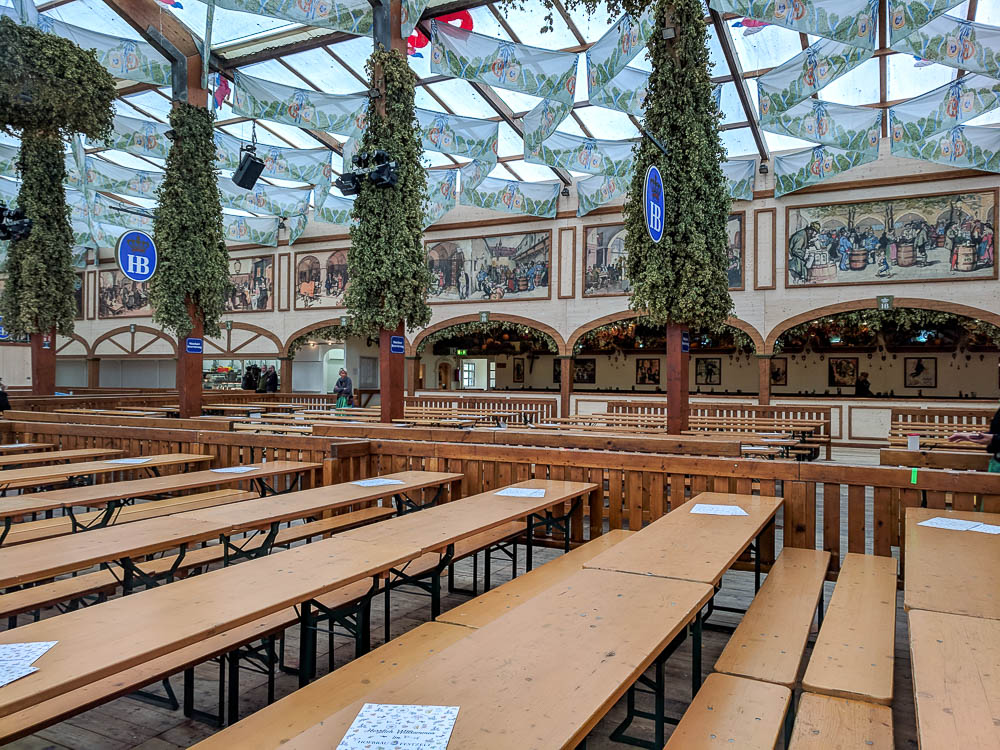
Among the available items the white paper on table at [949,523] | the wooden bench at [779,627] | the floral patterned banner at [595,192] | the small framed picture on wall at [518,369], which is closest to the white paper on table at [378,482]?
the wooden bench at [779,627]

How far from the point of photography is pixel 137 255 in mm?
10984

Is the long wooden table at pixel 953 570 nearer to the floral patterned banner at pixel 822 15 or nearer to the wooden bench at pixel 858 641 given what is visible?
the wooden bench at pixel 858 641

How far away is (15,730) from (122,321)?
2564cm

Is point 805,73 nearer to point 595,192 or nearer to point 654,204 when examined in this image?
point 595,192

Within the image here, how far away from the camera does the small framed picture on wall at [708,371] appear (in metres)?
20.9

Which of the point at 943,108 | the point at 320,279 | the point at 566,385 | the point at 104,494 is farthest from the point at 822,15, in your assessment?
the point at 320,279

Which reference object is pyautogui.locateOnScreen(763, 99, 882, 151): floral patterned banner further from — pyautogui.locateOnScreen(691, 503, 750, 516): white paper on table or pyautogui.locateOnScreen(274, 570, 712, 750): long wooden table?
pyautogui.locateOnScreen(274, 570, 712, 750): long wooden table

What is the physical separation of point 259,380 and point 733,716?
73.9ft

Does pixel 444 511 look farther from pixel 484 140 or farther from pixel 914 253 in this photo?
pixel 914 253

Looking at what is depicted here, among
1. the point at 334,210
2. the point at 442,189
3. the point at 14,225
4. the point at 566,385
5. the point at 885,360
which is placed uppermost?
the point at 442,189

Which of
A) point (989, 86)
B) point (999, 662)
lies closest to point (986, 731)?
point (999, 662)

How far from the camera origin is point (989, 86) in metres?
12.3

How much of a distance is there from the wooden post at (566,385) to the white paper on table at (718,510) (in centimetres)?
1359

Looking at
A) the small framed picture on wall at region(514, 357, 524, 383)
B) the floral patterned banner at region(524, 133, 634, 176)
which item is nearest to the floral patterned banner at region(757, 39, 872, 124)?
the floral patterned banner at region(524, 133, 634, 176)
